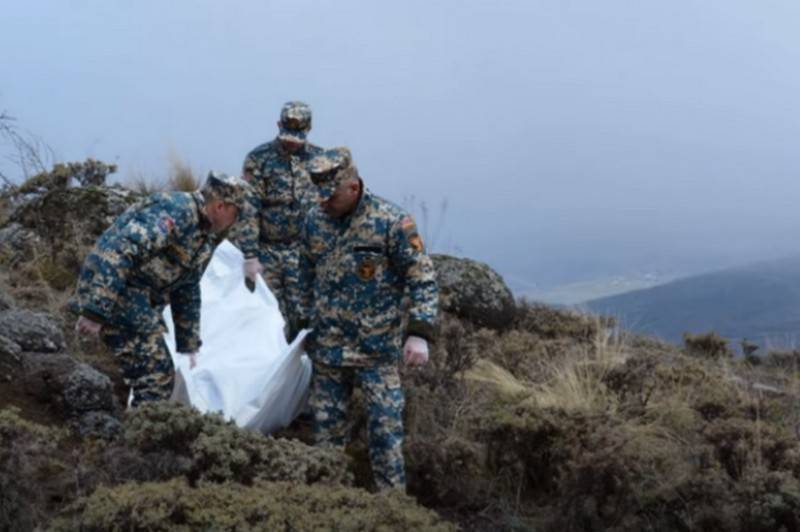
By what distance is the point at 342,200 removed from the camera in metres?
5.83

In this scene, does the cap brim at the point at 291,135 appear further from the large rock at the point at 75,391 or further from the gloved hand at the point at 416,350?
the gloved hand at the point at 416,350

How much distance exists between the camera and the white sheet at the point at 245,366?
6.72 m

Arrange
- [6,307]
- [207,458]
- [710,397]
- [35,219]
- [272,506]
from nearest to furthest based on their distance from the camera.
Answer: [272,506] → [207,458] → [710,397] → [6,307] → [35,219]

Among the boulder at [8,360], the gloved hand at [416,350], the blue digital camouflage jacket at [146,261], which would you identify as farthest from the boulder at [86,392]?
the gloved hand at [416,350]

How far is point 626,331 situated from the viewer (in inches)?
488

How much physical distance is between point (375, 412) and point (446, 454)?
0.53 metres

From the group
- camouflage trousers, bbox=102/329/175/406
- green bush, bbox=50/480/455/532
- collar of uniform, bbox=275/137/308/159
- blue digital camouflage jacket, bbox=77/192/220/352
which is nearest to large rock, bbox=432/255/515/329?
collar of uniform, bbox=275/137/308/159

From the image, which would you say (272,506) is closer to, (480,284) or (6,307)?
(6,307)

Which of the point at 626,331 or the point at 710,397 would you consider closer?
the point at 710,397

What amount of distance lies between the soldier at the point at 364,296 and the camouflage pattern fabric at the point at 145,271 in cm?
64

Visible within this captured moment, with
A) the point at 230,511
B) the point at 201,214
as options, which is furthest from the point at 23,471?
the point at 201,214

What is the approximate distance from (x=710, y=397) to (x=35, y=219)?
751cm

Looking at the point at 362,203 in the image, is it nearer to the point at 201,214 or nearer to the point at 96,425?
the point at 201,214

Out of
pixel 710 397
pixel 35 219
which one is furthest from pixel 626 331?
pixel 35 219
